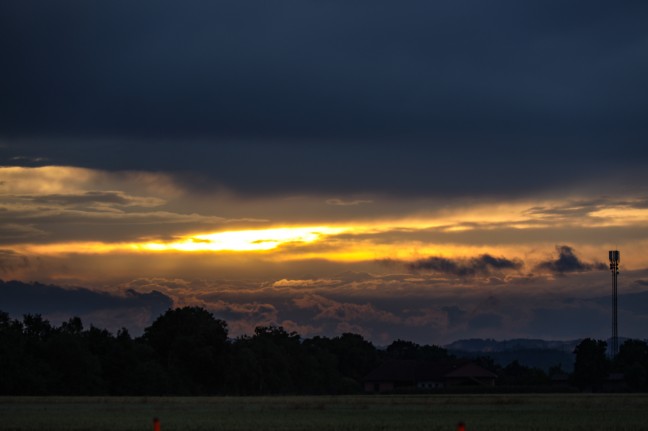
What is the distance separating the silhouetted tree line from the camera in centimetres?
12569

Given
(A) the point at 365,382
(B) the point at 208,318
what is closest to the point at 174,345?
(B) the point at 208,318

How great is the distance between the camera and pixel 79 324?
154000 millimetres

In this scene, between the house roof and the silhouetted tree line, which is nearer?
the silhouetted tree line

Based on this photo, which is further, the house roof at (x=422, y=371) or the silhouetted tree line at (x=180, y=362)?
the house roof at (x=422, y=371)

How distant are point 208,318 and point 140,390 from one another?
3049 cm

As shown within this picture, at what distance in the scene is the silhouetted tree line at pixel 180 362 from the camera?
12569 centimetres

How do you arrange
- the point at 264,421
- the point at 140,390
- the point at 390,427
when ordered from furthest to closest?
1. the point at 140,390
2. the point at 264,421
3. the point at 390,427

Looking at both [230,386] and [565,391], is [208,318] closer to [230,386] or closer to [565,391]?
[230,386]

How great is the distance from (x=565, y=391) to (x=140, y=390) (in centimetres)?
6219

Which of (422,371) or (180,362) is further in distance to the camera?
(422,371)

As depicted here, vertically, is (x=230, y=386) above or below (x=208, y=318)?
below

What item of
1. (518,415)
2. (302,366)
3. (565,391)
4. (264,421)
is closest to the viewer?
(264,421)

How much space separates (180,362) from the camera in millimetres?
153125

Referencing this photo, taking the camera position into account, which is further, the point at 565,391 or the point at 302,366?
the point at 302,366
